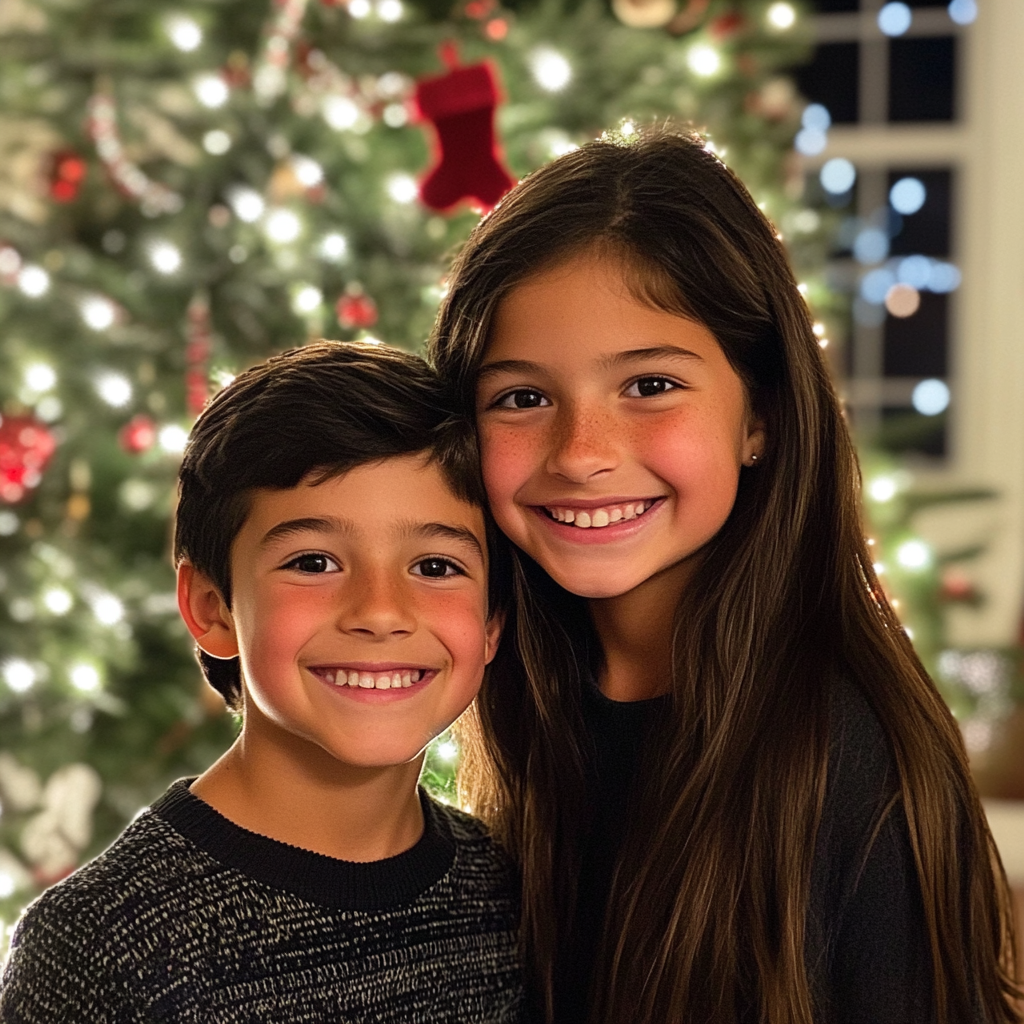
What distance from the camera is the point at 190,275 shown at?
106 inches

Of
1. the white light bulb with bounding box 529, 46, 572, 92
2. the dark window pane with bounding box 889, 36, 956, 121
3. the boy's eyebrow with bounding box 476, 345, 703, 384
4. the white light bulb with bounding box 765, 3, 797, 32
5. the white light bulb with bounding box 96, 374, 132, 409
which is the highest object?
the dark window pane with bounding box 889, 36, 956, 121

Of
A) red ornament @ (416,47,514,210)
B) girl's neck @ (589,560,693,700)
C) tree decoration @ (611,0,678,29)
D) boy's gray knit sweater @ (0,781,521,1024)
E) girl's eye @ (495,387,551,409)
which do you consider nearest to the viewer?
boy's gray knit sweater @ (0,781,521,1024)

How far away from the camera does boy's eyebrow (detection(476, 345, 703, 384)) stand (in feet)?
4.07

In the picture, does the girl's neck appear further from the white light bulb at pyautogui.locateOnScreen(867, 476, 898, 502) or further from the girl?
the white light bulb at pyautogui.locateOnScreen(867, 476, 898, 502)

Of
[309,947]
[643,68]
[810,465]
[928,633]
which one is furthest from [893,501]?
[309,947]

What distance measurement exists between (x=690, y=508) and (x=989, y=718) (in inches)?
122

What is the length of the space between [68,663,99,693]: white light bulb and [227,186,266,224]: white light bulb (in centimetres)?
94

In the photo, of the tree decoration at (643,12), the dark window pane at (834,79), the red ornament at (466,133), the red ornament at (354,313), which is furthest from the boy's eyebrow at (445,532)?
the dark window pane at (834,79)

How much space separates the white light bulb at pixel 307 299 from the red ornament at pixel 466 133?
1.58ft

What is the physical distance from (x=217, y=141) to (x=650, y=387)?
183cm

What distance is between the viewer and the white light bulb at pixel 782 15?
3.31m

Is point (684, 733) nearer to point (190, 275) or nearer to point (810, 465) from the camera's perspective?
point (810, 465)

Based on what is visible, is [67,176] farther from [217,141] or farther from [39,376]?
[39,376]

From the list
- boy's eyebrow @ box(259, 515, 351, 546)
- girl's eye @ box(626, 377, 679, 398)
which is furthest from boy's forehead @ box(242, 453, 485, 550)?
girl's eye @ box(626, 377, 679, 398)
